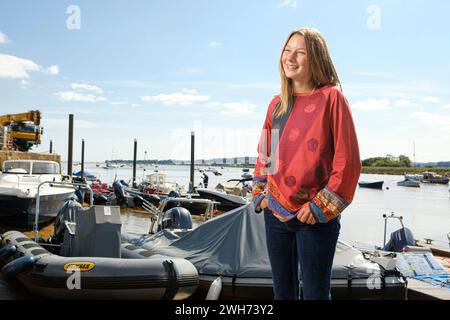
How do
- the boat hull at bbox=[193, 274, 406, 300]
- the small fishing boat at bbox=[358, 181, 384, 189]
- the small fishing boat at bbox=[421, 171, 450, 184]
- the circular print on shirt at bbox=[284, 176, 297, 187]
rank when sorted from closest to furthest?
the circular print on shirt at bbox=[284, 176, 297, 187] < the boat hull at bbox=[193, 274, 406, 300] < the small fishing boat at bbox=[358, 181, 384, 189] < the small fishing boat at bbox=[421, 171, 450, 184]

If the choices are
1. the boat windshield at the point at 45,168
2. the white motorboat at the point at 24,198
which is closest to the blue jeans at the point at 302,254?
the white motorboat at the point at 24,198

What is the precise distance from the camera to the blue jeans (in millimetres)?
1823

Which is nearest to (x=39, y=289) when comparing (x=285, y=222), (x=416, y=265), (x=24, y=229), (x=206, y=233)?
(x=206, y=233)

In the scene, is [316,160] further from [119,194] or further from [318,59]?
[119,194]

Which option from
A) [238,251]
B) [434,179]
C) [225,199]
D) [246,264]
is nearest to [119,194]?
[225,199]

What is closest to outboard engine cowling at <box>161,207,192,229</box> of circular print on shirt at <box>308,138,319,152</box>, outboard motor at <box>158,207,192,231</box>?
outboard motor at <box>158,207,192,231</box>

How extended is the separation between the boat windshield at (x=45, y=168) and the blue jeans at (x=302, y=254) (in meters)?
14.4

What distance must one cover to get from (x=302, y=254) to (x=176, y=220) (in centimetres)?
712

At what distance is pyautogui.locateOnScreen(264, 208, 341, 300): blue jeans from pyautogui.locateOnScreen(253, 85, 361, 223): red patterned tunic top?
8 centimetres

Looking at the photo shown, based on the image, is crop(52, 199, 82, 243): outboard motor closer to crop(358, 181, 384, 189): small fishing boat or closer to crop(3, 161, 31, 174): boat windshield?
crop(3, 161, 31, 174): boat windshield

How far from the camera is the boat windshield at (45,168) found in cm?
1466

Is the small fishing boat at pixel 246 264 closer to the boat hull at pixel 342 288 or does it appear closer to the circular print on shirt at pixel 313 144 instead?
the boat hull at pixel 342 288

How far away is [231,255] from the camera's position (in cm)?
589
